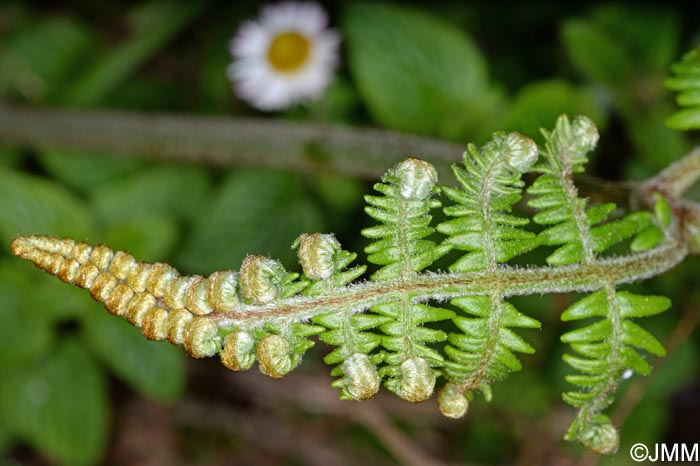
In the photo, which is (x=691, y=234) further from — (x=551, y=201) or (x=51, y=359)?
(x=51, y=359)

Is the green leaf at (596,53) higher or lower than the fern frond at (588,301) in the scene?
higher

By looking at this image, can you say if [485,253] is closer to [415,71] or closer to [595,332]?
[595,332]

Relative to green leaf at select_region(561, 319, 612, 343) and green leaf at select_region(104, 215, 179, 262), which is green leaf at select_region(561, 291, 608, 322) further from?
green leaf at select_region(104, 215, 179, 262)

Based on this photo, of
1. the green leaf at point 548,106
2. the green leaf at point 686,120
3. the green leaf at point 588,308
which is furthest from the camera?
the green leaf at point 548,106

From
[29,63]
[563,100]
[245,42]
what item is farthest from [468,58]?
[29,63]

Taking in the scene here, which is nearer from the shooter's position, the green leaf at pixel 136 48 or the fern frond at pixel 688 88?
the fern frond at pixel 688 88

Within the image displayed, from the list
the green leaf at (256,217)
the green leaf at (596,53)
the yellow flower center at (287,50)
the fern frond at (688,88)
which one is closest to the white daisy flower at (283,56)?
the yellow flower center at (287,50)

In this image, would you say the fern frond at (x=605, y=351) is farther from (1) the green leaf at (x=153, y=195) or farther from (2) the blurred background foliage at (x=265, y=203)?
(1) the green leaf at (x=153, y=195)

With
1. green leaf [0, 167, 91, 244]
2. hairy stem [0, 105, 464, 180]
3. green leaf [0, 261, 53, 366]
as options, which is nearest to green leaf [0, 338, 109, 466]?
green leaf [0, 261, 53, 366]
